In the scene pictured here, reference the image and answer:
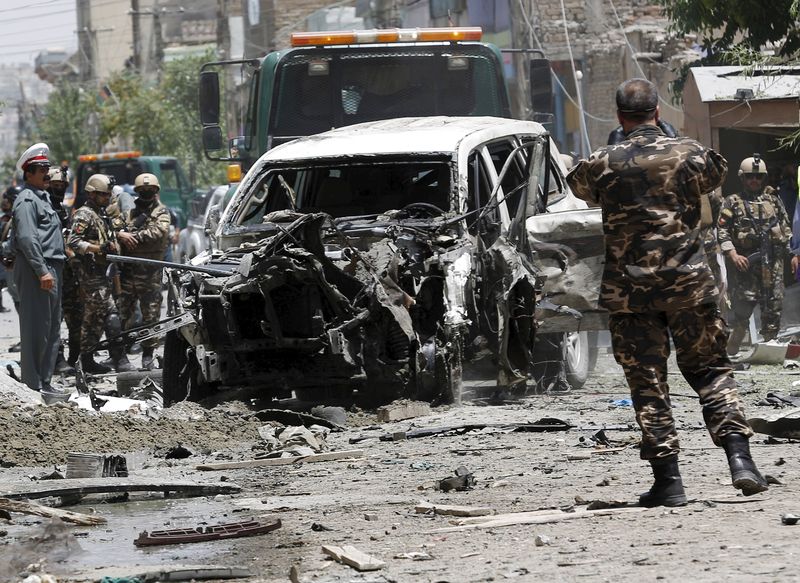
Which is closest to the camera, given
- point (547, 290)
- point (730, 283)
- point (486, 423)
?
point (486, 423)

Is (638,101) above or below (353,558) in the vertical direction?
above

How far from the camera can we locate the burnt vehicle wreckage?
32.0 ft

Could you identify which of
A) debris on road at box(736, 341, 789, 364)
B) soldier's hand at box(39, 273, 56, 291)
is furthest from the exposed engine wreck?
debris on road at box(736, 341, 789, 364)

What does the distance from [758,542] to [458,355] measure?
15.6ft

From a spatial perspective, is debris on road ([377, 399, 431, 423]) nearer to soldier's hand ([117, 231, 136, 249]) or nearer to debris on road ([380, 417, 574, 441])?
debris on road ([380, 417, 574, 441])

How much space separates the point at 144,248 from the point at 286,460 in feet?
21.7

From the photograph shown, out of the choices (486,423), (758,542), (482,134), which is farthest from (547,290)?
(758,542)

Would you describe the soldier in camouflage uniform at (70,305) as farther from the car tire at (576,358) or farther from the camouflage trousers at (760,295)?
the camouflage trousers at (760,295)

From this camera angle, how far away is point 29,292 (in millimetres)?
11812

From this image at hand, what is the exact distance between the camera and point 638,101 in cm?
642

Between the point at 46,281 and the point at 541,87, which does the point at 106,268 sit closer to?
the point at 46,281

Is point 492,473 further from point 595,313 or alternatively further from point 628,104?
point 595,313

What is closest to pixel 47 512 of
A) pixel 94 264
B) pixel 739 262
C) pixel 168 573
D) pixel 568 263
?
pixel 168 573

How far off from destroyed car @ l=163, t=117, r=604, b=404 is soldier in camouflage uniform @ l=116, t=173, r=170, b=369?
365cm
